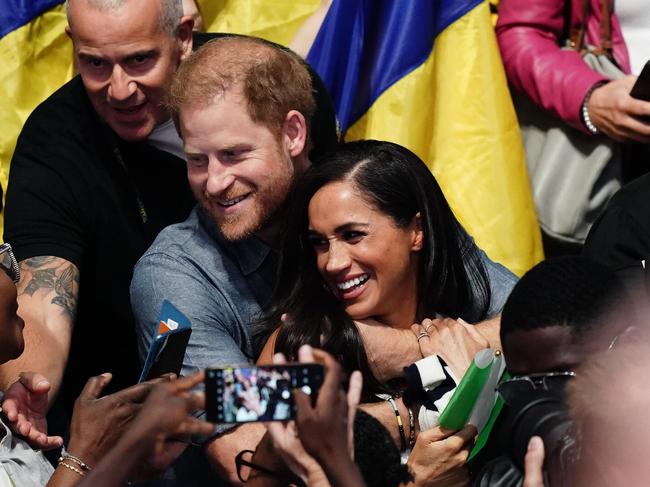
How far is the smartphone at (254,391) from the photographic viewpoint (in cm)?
230

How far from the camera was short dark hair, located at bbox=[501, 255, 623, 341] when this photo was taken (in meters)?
2.69

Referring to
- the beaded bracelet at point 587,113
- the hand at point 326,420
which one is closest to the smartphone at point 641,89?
the beaded bracelet at point 587,113

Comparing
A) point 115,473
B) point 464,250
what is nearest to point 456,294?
point 464,250

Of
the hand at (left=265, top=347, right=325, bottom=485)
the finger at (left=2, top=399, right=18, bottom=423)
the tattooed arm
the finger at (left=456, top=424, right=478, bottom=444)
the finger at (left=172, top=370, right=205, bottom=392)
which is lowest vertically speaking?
the tattooed arm

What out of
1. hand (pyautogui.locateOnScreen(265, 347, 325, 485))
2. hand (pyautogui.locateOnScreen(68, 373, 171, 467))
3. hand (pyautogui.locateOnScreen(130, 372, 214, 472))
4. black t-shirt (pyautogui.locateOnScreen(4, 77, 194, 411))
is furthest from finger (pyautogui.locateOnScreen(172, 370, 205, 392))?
black t-shirt (pyautogui.locateOnScreen(4, 77, 194, 411))

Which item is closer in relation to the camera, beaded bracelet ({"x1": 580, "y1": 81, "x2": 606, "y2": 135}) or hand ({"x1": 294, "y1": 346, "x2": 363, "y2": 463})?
hand ({"x1": 294, "y1": 346, "x2": 363, "y2": 463})

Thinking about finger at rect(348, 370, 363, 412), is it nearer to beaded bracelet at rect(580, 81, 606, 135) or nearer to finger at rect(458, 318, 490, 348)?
finger at rect(458, 318, 490, 348)

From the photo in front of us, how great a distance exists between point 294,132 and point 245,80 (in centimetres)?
22

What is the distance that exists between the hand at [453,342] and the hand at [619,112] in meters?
1.11

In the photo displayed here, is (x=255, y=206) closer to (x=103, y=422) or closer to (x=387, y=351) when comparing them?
(x=387, y=351)

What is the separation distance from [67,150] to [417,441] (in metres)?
1.64

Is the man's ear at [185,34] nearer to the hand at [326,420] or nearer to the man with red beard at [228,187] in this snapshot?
the man with red beard at [228,187]

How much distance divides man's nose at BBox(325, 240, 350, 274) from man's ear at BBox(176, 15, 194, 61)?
108cm

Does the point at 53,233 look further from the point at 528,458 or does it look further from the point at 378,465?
the point at 528,458
